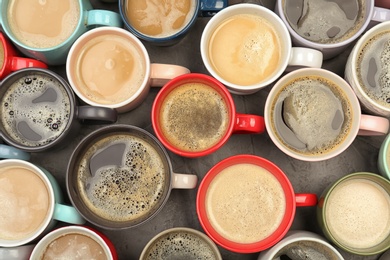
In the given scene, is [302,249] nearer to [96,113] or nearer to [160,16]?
[96,113]

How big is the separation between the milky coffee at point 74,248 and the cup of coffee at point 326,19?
79 cm

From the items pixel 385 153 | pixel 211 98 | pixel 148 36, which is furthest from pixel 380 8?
pixel 148 36

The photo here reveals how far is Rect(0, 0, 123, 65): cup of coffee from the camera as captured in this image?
1.49 meters

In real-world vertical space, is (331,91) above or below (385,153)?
above

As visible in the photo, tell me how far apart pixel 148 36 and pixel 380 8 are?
632 millimetres

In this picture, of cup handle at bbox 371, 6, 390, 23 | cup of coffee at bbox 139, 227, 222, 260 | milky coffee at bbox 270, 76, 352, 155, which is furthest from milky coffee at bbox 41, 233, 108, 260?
cup handle at bbox 371, 6, 390, 23

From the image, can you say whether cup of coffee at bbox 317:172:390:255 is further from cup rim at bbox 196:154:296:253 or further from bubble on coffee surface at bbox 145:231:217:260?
bubble on coffee surface at bbox 145:231:217:260

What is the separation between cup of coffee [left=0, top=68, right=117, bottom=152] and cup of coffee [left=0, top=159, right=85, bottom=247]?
74 mm

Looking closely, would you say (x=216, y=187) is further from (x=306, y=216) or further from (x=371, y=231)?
(x=371, y=231)

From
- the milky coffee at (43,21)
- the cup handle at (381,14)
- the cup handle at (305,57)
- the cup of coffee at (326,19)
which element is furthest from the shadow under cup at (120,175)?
the cup handle at (381,14)

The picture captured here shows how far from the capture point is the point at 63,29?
151 centimetres

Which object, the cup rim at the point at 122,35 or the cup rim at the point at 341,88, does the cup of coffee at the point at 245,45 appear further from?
the cup rim at the point at 122,35

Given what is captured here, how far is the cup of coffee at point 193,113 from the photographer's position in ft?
4.77

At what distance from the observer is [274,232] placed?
1.42m
